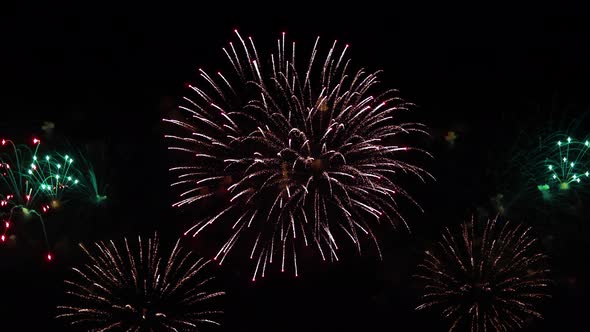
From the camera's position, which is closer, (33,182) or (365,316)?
(365,316)

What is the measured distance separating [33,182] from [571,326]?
1525cm

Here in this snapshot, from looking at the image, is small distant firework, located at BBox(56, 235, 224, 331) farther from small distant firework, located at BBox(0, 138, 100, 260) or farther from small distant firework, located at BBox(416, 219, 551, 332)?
small distant firework, located at BBox(416, 219, 551, 332)

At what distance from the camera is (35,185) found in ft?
55.1

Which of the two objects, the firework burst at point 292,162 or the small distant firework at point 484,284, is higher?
the firework burst at point 292,162

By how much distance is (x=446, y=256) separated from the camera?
15.7 m

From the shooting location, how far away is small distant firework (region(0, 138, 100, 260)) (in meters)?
16.4

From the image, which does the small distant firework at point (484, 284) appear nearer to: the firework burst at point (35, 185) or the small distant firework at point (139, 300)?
the small distant firework at point (139, 300)

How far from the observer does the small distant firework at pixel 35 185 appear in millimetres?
16422

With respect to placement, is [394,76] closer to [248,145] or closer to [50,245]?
[248,145]

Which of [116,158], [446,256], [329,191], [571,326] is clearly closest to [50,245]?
[116,158]

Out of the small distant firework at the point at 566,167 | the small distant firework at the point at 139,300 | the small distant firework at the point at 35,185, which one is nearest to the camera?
the small distant firework at the point at 139,300

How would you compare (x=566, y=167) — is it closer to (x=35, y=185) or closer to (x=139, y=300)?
(x=139, y=300)

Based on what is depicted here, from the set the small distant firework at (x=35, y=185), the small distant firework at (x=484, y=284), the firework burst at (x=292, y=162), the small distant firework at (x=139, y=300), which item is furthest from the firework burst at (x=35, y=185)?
the small distant firework at (x=484, y=284)

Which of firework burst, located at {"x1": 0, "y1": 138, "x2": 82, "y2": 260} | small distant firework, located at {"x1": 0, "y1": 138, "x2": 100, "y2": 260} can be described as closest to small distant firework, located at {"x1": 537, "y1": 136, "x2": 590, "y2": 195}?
small distant firework, located at {"x1": 0, "y1": 138, "x2": 100, "y2": 260}
